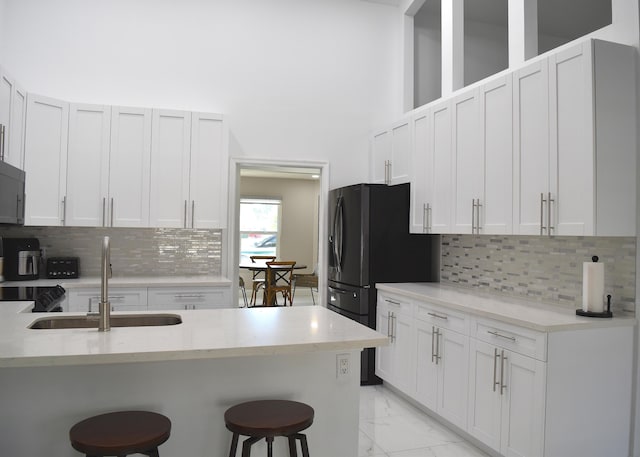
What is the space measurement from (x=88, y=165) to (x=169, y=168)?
0.66 meters

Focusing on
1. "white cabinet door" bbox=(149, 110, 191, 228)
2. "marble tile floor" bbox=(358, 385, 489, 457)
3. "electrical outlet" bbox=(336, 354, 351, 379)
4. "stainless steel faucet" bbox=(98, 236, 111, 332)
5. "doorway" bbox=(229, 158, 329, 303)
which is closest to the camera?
"stainless steel faucet" bbox=(98, 236, 111, 332)

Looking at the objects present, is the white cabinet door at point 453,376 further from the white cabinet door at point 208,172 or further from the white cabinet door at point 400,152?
the white cabinet door at point 208,172

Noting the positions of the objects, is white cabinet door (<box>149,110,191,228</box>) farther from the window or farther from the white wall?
the window

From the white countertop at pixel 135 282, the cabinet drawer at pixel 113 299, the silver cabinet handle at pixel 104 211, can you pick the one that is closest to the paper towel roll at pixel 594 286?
the white countertop at pixel 135 282

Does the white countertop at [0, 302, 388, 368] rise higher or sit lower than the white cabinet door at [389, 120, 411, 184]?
lower

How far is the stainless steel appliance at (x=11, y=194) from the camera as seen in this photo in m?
2.88

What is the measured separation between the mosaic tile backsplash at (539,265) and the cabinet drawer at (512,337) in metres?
0.60

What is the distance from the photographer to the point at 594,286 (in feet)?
8.86

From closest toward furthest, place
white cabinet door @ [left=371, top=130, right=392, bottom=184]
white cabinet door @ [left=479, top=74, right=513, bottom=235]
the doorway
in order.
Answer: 1. white cabinet door @ [left=479, top=74, right=513, bottom=235]
2. white cabinet door @ [left=371, top=130, right=392, bottom=184]
3. the doorway

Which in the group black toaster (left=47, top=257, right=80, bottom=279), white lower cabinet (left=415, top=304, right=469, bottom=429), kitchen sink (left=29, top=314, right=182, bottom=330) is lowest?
white lower cabinet (left=415, top=304, right=469, bottom=429)

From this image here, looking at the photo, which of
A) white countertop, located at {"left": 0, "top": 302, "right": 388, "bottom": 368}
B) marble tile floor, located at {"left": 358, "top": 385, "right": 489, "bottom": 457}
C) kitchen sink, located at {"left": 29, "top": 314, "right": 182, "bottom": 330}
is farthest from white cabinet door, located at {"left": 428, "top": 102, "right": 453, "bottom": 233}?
kitchen sink, located at {"left": 29, "top": 314, "right": 182, "bottom": 330}

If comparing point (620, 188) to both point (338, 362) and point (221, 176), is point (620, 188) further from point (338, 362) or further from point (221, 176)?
point (221, 176)

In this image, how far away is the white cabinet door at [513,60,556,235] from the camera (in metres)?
2.88

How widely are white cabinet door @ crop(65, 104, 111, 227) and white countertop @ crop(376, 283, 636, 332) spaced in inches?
99.7
